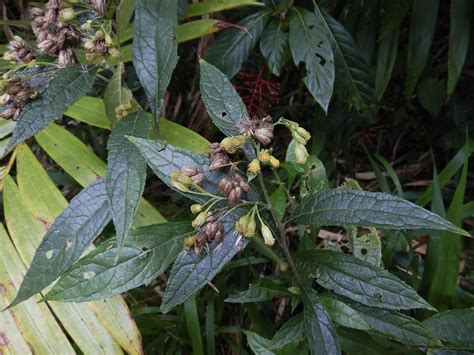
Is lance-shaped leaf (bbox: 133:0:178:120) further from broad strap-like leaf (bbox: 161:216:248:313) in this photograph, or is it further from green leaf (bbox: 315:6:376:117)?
green leaf (bbox: 315:6:376:117)

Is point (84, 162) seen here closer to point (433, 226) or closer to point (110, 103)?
point (110, 103)

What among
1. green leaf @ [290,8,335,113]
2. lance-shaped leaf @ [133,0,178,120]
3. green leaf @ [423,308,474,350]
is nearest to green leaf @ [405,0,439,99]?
green leaf @ [290,8,335,113]

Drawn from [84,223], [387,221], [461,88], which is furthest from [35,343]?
[461,88]

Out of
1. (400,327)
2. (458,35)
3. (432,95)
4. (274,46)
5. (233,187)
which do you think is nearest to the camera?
(233,187)

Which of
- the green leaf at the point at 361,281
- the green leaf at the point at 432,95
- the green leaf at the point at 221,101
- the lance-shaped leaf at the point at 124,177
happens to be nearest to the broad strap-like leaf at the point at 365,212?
the green leaf at the point at 361,281

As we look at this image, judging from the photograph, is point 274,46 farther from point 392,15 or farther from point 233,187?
point 233,187

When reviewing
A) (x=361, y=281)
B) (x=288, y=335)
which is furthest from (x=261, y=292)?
(x=361, y=281)
